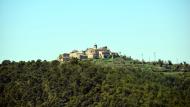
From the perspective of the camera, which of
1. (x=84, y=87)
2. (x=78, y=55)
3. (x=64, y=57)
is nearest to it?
(x=84, y=87)

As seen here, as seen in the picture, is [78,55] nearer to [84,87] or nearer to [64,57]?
[64,57]

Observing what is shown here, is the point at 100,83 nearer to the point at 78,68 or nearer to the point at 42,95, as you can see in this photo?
the point at 78,68

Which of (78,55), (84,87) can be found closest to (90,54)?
(78,55)

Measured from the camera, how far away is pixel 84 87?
82.7m

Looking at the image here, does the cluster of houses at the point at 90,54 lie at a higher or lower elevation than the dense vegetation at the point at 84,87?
higher

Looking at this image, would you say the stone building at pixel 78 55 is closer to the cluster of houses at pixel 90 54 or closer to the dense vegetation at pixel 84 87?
the cluster of houses at pixel 90 54

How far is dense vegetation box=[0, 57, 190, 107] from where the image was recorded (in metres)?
76.3

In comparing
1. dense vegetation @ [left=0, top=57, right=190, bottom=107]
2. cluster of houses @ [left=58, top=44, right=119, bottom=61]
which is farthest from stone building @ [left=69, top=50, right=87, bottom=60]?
dense vegetation @ [left=0, top=57, right=190, bottom=107]

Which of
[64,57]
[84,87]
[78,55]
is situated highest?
[78,55]

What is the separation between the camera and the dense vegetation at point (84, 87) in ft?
250

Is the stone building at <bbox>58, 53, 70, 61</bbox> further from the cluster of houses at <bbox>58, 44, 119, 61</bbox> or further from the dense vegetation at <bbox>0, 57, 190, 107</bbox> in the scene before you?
the dense vegetation at <bbox>0, 57, 190, 107</bbox>

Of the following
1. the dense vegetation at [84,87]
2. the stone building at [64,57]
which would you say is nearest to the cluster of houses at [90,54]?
the stone building at [64,57]

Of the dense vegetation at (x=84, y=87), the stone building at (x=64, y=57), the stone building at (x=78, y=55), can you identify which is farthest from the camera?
the stone building at (x=64, y=57)

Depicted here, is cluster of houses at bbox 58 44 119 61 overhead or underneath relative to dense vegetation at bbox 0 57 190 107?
overhead
